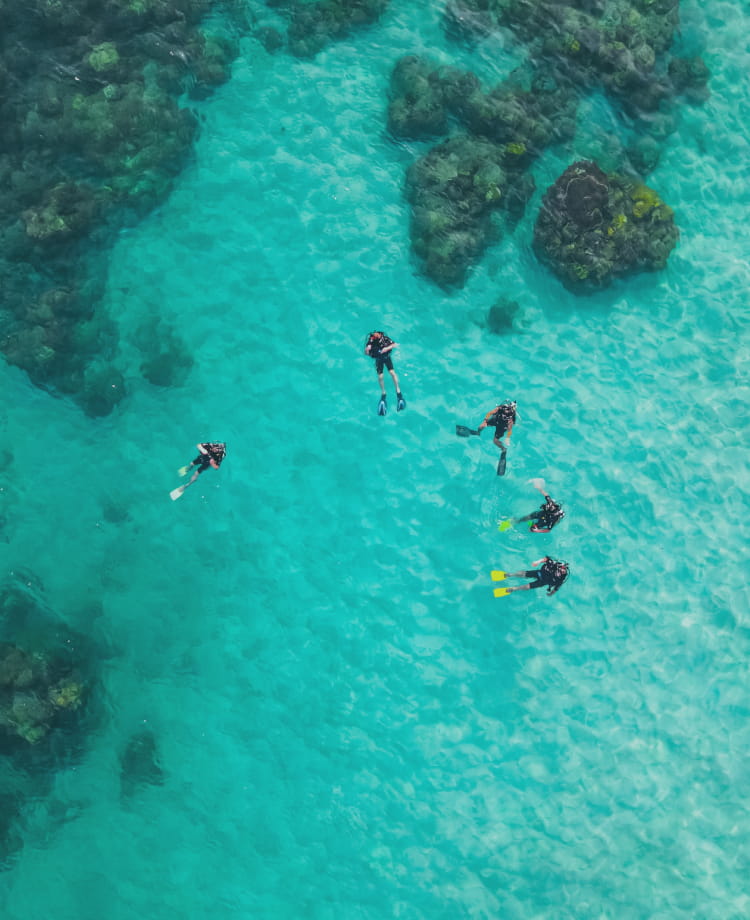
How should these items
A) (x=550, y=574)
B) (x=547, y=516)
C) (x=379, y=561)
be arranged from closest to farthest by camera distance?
(x=550, y=574) → (x=547, y=516) → (x=379, y=561)

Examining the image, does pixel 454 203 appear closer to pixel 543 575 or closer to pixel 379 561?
pixel 379 561

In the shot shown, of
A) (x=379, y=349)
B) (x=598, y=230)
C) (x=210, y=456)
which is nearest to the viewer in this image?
(x=210, y=456)

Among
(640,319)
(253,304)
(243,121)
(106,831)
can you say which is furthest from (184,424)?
(640,319)

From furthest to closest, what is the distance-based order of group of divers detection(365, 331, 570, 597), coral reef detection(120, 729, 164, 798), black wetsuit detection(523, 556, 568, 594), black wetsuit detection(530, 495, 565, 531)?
1. black wetsuit detection(530, 495, 565, 531)
2. coral reef detection(120, 729, 164, 798)
3. group of divers detection(365, 331, 570, 597)
4. black wetsuit detection(523, 556, 568, 594)

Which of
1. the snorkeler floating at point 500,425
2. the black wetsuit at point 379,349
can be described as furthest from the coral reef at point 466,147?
the snorkeler floating at point 500,425

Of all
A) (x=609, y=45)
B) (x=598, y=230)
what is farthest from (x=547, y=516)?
(x=609, y=45)

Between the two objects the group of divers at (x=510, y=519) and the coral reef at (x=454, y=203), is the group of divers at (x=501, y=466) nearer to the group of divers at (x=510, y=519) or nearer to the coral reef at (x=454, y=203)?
the group of divers at (x=510, y=519)

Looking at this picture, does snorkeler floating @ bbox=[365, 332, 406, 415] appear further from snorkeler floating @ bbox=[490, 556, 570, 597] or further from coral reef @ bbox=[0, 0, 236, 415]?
coral reef @ bbox=[0, 0, 236, 415]

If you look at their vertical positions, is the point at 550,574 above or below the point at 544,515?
below

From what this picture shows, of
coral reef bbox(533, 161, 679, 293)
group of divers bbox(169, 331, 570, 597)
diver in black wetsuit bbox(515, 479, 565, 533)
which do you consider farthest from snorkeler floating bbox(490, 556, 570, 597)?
coral reef bbox(533, 161, 679, 293)
